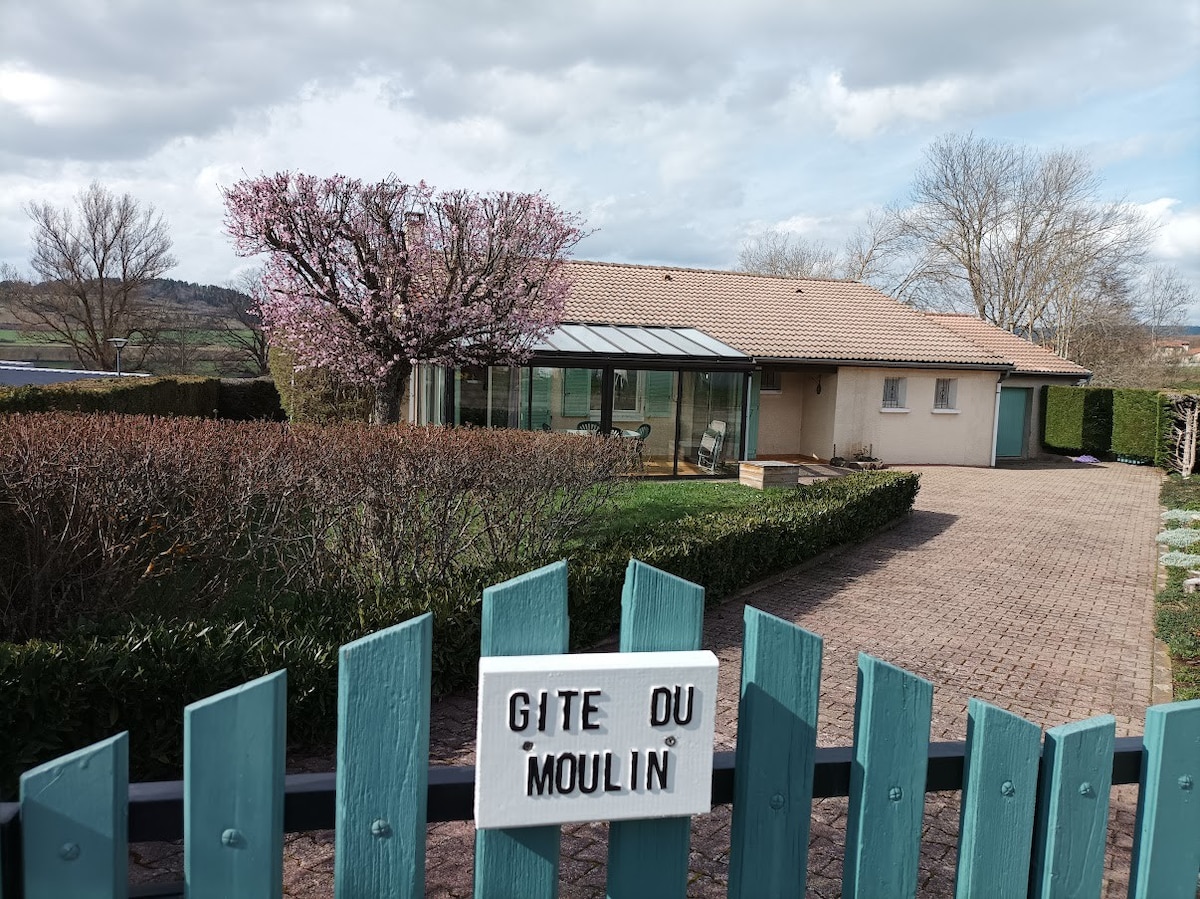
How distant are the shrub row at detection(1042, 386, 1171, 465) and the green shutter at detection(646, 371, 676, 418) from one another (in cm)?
1352

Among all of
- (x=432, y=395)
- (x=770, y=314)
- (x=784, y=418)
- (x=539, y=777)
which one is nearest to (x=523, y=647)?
(x=539, y=777)

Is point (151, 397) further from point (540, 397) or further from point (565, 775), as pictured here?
point (565, 775)

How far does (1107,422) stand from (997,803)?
91.9 ft

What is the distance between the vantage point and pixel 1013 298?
4184 cm

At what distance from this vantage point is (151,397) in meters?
16.9

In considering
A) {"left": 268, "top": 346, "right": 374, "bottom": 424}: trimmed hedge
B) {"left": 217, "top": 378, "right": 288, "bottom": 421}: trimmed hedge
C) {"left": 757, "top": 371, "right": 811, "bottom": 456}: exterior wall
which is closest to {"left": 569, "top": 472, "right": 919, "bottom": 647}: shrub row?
{"left": 757, "top": 371, "right": 811, "bottom": 456}: exterior wall

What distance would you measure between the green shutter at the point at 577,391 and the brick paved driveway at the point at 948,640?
21.7ft

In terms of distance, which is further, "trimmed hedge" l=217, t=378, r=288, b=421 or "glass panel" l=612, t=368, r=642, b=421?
"trimmed hedge" l=217, t=378, r=288, b=421

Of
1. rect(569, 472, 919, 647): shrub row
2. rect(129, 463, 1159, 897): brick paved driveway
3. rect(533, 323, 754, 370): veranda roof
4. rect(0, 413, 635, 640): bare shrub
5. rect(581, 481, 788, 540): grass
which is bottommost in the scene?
rect(129, 463, 1159, 897): brick paved driveway

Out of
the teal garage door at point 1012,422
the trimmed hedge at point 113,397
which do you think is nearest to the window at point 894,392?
the teal garage door at point 1012,422

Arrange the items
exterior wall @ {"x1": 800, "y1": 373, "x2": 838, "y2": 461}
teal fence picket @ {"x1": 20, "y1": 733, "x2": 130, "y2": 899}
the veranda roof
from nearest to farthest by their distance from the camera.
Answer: teal fence picket @ {"x1": 20, "y1": 733, "x2": 130, "y2": 899} → the veranda roof → exterior wall @ {"x1": 800, "y1": 373, "x2": 838, "y2": 461}

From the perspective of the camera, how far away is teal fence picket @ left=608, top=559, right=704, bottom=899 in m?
1.54

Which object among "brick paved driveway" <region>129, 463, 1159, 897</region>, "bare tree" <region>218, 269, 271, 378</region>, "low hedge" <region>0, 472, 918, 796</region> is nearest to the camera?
"brick paved driveway" <region>129, 463, 1159, 897</region>

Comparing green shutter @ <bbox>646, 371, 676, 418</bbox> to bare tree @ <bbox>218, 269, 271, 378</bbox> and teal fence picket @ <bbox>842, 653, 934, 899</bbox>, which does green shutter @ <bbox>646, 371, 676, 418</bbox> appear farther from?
bare tree @ <bbox>218, 269, 271, 378</bbox>
